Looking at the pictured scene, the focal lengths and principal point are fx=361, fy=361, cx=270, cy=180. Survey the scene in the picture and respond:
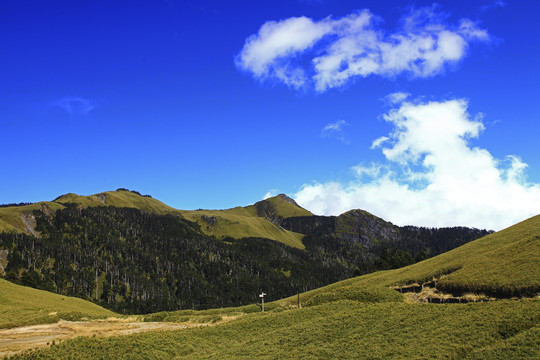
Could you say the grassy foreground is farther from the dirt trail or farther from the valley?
the dirt trail

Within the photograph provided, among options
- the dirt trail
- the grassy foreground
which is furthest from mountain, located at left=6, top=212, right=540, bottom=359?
the dirt trail

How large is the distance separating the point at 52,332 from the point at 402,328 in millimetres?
43178

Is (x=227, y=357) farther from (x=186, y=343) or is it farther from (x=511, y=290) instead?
(x=511, y=290)

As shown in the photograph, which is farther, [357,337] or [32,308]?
[32,308]

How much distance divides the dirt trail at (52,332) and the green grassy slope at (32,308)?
2.00 meters

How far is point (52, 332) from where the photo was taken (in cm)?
4688

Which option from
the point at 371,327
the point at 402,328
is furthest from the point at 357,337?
the point at 402,328

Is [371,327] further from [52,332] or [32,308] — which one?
[32,308]

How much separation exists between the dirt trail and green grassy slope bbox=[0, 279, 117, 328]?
200cm

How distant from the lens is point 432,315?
113ft

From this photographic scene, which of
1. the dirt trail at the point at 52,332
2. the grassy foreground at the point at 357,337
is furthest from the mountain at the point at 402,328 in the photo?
the dirt trail at the point at 52,332

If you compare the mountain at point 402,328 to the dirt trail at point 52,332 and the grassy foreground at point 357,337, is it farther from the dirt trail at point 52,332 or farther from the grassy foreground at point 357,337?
the dirt trail at point 52,332

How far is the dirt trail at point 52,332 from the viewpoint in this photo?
125ft

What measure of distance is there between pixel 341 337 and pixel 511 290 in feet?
66.7
